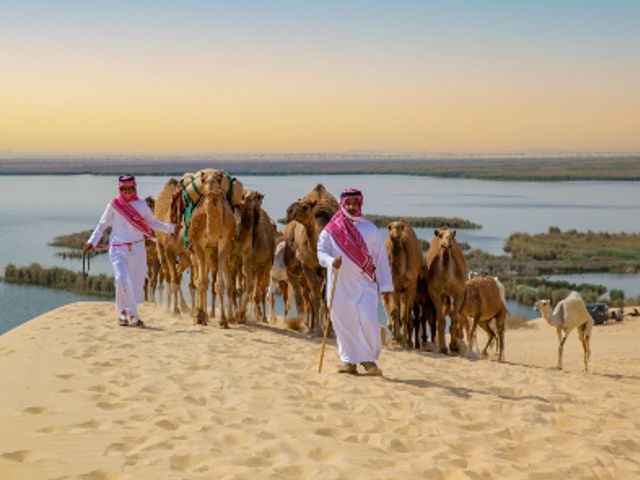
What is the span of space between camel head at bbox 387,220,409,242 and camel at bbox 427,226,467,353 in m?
0.52

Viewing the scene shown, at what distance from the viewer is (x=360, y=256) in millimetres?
8727

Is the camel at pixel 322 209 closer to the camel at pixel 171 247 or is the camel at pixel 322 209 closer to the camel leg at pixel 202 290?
the camel leg at pixel 202 290

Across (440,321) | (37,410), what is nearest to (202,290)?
(440,321)

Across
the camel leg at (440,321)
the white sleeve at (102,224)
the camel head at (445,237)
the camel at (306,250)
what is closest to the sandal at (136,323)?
the white sleeve at (102,224)

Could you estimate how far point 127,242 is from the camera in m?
11.4

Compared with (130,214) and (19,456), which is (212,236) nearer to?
(130,214)

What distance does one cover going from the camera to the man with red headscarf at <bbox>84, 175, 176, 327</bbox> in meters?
11.4

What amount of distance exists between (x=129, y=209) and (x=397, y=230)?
375 cm

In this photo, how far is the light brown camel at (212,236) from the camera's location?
11.5 meters

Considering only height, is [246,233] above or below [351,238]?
below

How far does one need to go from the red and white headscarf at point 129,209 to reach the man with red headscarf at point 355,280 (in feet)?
12.0

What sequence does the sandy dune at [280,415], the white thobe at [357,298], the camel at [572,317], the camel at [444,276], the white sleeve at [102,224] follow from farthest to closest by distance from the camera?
the camel at [572,317] → the camel at [444,276] → the white sleeve at [102,224] → the white thobe at [357,298] → the sandy dune at [280,415]

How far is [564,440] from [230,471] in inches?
107

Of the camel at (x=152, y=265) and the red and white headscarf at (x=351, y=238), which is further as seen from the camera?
the camel at (x=152, y=265)
